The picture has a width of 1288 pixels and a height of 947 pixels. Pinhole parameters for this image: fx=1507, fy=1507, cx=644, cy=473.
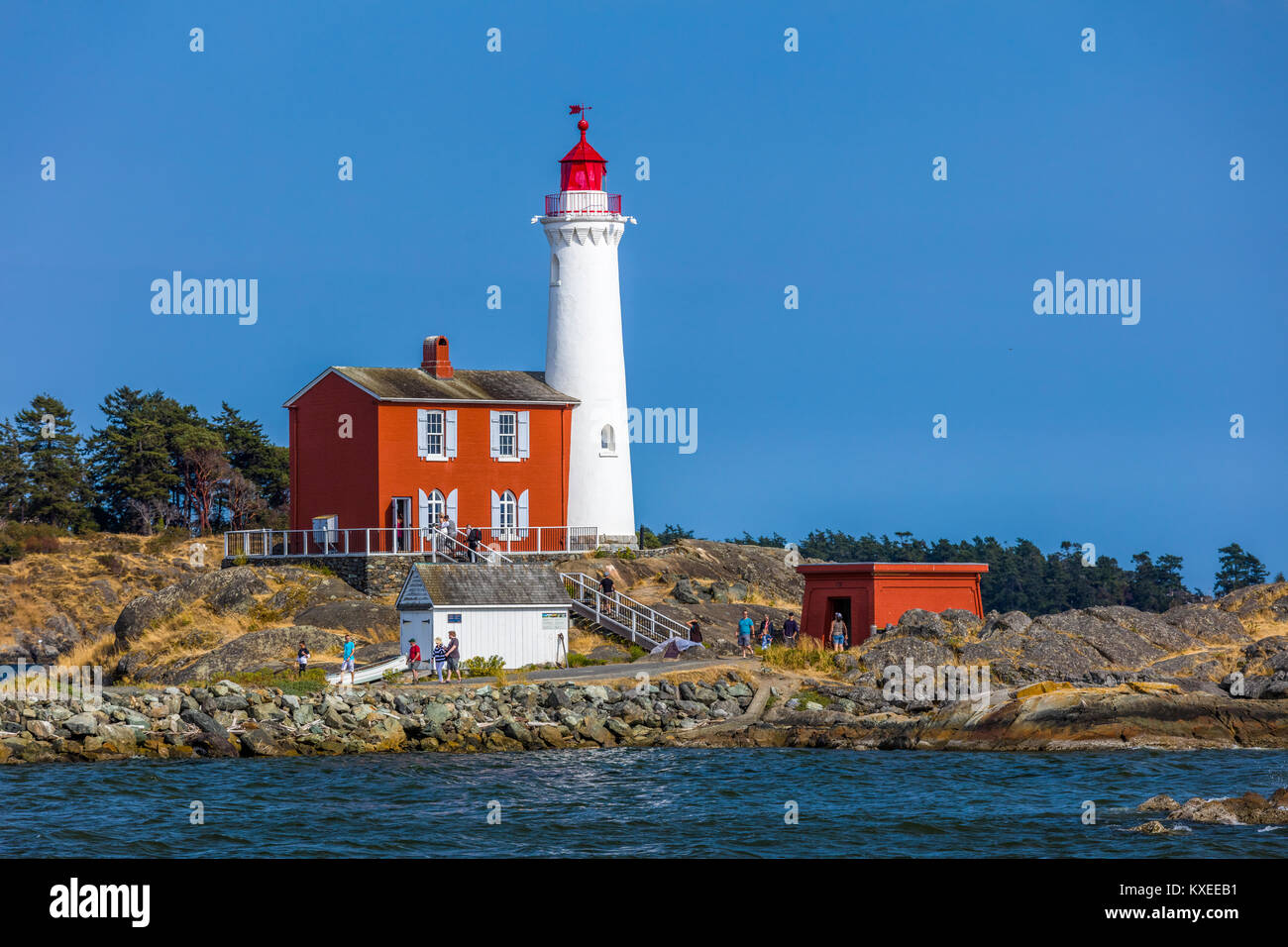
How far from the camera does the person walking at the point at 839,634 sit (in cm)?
3534

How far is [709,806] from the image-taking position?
21812mm

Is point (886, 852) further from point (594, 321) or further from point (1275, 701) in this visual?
point (594, 321)

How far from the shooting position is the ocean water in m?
18.6

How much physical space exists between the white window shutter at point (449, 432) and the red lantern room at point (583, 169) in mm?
8266

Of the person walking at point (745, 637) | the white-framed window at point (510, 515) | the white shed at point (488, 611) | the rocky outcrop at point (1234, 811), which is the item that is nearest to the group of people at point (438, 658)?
the white shed at point (488, 611)

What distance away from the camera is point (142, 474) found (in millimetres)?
59156

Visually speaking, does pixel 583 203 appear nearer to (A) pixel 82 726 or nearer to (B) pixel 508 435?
(B) pixel 508 435

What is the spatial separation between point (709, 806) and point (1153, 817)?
6.09 m

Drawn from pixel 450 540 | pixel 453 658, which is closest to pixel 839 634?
pixel 453 658

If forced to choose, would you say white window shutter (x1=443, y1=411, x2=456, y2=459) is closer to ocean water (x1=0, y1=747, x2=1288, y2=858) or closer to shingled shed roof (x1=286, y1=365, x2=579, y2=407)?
shingled shed roof (x1=286, y1=365, x2=579, y2=407)

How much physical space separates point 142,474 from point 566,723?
36253mm

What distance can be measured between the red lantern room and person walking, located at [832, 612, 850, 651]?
16.7 metres

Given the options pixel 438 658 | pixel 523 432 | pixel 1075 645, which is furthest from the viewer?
pixel 523 432
